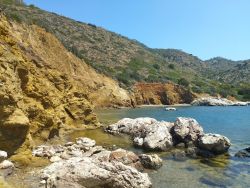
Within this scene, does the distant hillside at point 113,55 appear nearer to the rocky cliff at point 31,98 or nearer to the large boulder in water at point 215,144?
the rocky cliff at point 31,98

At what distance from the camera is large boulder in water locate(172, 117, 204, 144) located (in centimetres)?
3349

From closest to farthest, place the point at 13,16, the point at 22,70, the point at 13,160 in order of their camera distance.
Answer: the point at 13,160 → the point at 22,70 → the point at 13,16

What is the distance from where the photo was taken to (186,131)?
34312 mm

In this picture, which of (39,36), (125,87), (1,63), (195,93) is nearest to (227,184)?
(1,63)

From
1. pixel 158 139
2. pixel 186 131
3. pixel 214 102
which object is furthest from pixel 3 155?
pixel 214 102

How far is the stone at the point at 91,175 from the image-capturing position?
17.6 m

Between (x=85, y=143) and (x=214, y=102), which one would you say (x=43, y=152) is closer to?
(x=85, y=143)

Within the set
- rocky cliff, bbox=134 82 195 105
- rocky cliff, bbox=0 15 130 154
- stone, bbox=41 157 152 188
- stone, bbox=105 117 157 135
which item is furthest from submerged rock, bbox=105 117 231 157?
rocky cliff, bbox=134 82 195 105

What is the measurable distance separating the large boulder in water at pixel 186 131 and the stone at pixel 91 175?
14714mm

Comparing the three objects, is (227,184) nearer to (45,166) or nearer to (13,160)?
(45,166)

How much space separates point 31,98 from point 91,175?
44.9 feet

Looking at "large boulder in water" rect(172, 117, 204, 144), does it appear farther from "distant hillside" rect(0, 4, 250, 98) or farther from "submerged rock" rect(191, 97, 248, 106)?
"submerged rock" rect(191, 97, 248, 106)

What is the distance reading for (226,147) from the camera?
3086cm

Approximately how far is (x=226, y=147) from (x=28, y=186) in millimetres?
19330
